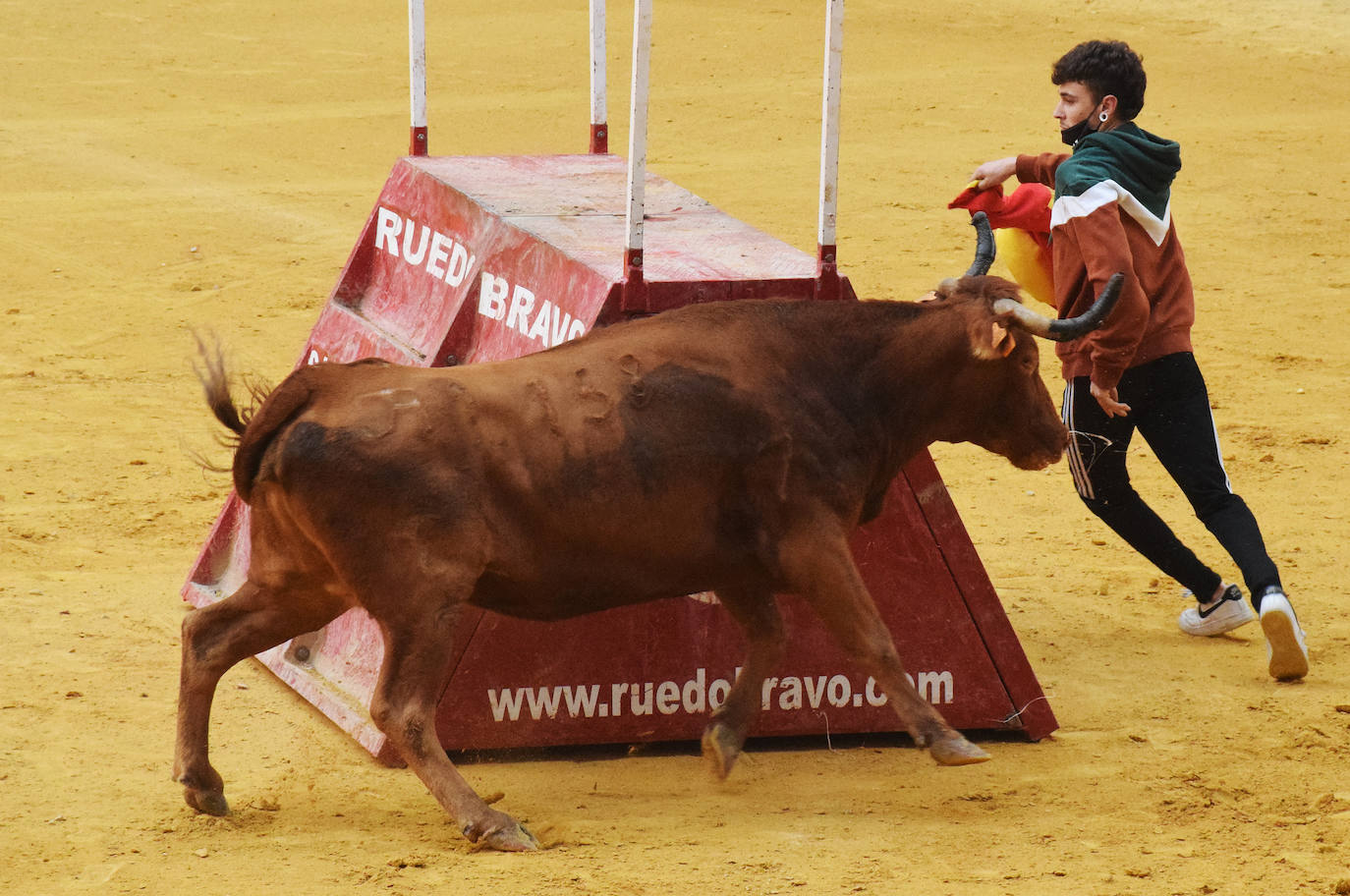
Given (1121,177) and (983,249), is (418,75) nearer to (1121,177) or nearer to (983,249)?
(983,249)

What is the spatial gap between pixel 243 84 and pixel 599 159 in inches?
412

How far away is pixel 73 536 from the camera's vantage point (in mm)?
8242

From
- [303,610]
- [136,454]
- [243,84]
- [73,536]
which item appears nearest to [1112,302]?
[303,610]

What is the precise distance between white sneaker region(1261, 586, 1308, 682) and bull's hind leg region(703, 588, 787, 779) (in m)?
1.82

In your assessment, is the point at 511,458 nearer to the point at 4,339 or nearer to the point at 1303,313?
the point at 4,339

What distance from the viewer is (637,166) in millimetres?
5961

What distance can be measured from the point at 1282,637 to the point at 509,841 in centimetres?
294

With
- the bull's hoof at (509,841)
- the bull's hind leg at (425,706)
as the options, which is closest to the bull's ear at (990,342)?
the bull's hind leg at (425,706)

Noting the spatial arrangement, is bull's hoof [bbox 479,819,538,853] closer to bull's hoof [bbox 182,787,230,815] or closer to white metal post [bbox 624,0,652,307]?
bull's hoof [bbox 182,787,230,815]

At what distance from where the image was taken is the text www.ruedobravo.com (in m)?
6.18

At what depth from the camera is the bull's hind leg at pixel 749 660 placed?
5855 millimetres

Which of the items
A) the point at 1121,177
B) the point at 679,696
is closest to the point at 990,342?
the point at 1121,177

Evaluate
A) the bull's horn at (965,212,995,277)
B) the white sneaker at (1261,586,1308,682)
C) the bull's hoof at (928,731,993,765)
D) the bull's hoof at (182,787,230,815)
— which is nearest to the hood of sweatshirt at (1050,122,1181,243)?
the bull's horn at (965,212,995,277)

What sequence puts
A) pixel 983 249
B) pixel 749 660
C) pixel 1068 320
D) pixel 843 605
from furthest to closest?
pixel 983 249 → pixel 749 660 → pixel 1068 320 → pixel 843 605
